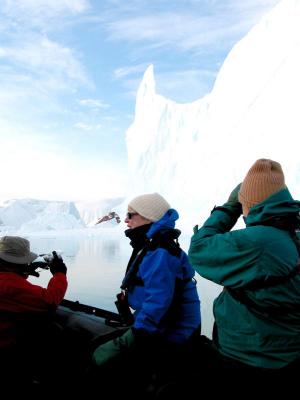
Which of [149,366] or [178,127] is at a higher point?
[178,127]

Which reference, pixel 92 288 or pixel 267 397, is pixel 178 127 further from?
pixel 267 397

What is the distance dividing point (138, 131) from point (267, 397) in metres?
34.2

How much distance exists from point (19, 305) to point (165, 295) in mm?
1036

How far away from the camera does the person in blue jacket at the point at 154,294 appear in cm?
171

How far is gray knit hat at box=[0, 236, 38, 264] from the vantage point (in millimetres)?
2359

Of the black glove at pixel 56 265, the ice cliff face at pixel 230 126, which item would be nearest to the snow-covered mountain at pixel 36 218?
the ice cliff face at pixel 230 126

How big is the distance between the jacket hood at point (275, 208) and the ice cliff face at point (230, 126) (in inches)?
651

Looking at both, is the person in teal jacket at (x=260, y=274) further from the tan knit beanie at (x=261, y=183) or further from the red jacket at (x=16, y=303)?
the red jacket at (x=16, y=303)

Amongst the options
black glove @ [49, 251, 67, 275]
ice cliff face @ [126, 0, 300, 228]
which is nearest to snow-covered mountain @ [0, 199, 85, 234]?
ice cliff face @ [126, 0, 300, 228]

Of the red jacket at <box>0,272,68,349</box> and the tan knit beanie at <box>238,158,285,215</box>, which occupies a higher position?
the tan knit beanie at <box>238,158,285,215</box>

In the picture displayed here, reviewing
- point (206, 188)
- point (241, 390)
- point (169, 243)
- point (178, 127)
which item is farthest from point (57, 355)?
point (178, 127)

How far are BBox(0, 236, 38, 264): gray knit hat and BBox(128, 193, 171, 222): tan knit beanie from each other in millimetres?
819

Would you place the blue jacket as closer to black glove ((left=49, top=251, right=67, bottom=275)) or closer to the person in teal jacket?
the person in teal jacket

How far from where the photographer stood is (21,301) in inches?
92.3
